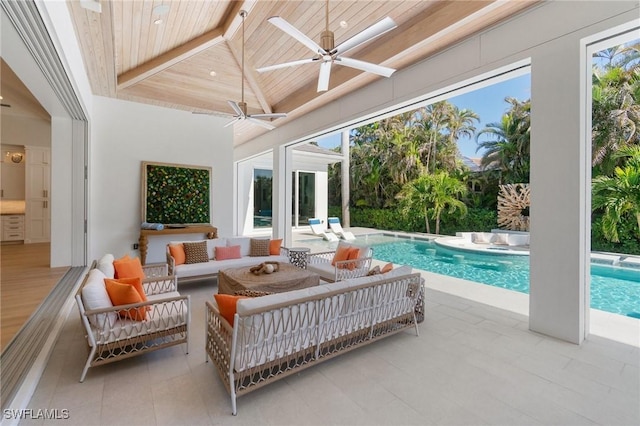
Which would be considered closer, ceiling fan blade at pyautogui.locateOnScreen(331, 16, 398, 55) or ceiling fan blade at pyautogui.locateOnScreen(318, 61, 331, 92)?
ceiling fan blade at pyautogui.locateOnScreen(331, 16, 398, 55)

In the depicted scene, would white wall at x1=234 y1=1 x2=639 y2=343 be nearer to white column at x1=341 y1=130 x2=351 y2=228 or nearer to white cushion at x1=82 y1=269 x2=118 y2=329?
white cushion at x1=82 y1=269 x2=118 y2=329

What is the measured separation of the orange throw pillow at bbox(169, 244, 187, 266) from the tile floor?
6.03 feet

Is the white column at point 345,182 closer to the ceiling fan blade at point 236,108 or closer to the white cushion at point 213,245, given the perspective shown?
the ceiling fan blade at point 236,108

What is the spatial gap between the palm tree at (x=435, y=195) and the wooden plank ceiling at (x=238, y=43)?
25.7ft

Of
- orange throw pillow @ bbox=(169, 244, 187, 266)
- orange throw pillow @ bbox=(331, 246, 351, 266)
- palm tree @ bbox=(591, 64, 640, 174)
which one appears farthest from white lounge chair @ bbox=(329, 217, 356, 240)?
palm tree @ bbox=(591, 64, 640, 174)

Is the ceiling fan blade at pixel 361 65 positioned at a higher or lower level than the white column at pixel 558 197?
higher

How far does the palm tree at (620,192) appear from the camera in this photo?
6.68 m

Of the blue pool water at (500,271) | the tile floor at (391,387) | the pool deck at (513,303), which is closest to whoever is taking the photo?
the tile floor at (391,387)

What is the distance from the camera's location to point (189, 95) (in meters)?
Answer: 6.91

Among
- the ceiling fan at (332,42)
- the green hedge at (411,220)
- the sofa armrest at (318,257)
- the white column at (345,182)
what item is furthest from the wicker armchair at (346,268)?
the white column at (345,182)

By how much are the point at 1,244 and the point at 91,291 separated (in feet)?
27.9

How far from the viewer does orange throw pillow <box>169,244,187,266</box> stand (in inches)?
195

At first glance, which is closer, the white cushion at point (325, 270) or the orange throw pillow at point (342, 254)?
the white cushion at point (325, 270)

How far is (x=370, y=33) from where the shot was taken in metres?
2.82
